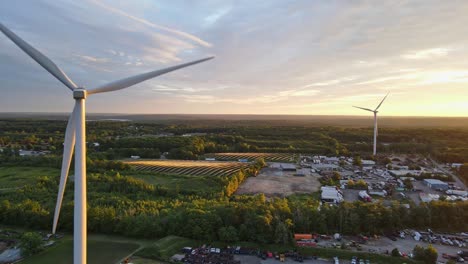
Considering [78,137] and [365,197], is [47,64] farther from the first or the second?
[365,197]

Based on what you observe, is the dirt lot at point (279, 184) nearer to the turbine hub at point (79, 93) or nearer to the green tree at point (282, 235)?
the green tree at point (282, 235)

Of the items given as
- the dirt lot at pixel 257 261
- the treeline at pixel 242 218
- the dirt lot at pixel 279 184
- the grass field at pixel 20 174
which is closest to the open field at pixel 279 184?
the dirt lot at pixel 279 184

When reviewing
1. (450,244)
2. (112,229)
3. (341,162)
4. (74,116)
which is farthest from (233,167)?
(74,116)

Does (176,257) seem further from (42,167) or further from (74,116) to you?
(42,167)

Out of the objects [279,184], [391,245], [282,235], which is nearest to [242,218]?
[282,235]

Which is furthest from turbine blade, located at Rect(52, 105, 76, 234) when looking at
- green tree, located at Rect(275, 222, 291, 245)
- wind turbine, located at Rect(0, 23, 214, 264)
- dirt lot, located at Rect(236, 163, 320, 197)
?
dirt lot, located at Rect(236, 163, 320, 197)

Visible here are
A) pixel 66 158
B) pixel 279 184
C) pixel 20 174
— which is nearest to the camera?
pixel 66 158
